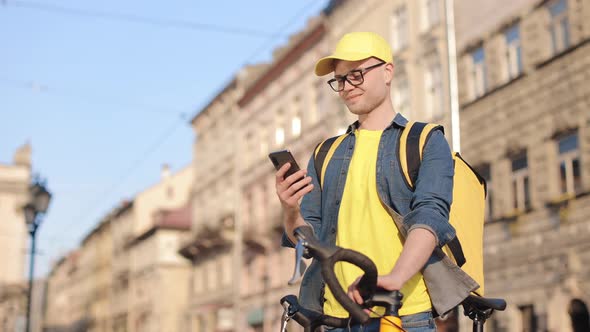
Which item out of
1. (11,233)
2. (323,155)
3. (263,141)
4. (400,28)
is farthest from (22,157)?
(323,155)

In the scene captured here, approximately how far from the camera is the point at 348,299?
2.54 metres

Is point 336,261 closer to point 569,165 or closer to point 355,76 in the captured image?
point 355,76

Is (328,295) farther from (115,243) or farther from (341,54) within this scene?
(115,243)

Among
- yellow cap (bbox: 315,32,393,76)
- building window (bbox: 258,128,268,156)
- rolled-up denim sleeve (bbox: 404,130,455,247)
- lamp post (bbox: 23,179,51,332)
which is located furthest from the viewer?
building window (bbox: 258,128,268,156)

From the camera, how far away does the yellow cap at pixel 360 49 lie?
10.4ft

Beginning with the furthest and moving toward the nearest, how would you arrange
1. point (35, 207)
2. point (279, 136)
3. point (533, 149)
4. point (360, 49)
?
point (279, 136) < point (533, 149) < point (35, 207) < point (360, 49)

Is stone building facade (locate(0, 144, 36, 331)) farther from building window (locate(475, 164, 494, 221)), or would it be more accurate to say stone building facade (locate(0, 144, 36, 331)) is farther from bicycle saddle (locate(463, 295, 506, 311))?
bicycle saddle (locate(463, 295, 506, 311))

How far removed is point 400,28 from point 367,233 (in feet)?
84.6

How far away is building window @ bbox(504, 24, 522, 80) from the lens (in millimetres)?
21156

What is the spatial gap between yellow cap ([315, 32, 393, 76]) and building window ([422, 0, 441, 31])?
23015mm

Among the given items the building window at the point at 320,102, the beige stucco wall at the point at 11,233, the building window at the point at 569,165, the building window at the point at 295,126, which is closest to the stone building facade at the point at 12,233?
the beige stucco wall at the point at 11,233

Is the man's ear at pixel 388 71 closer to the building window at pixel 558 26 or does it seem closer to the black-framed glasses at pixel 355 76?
the black-framed glasses at pixel 355 76

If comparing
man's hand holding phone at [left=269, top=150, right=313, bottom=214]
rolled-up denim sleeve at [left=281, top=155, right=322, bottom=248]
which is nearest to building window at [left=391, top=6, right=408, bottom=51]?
rolled-up denim sleeve at [left=281, top=155, right=322, bottom=248]

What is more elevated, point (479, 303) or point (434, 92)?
point (434, 92)
